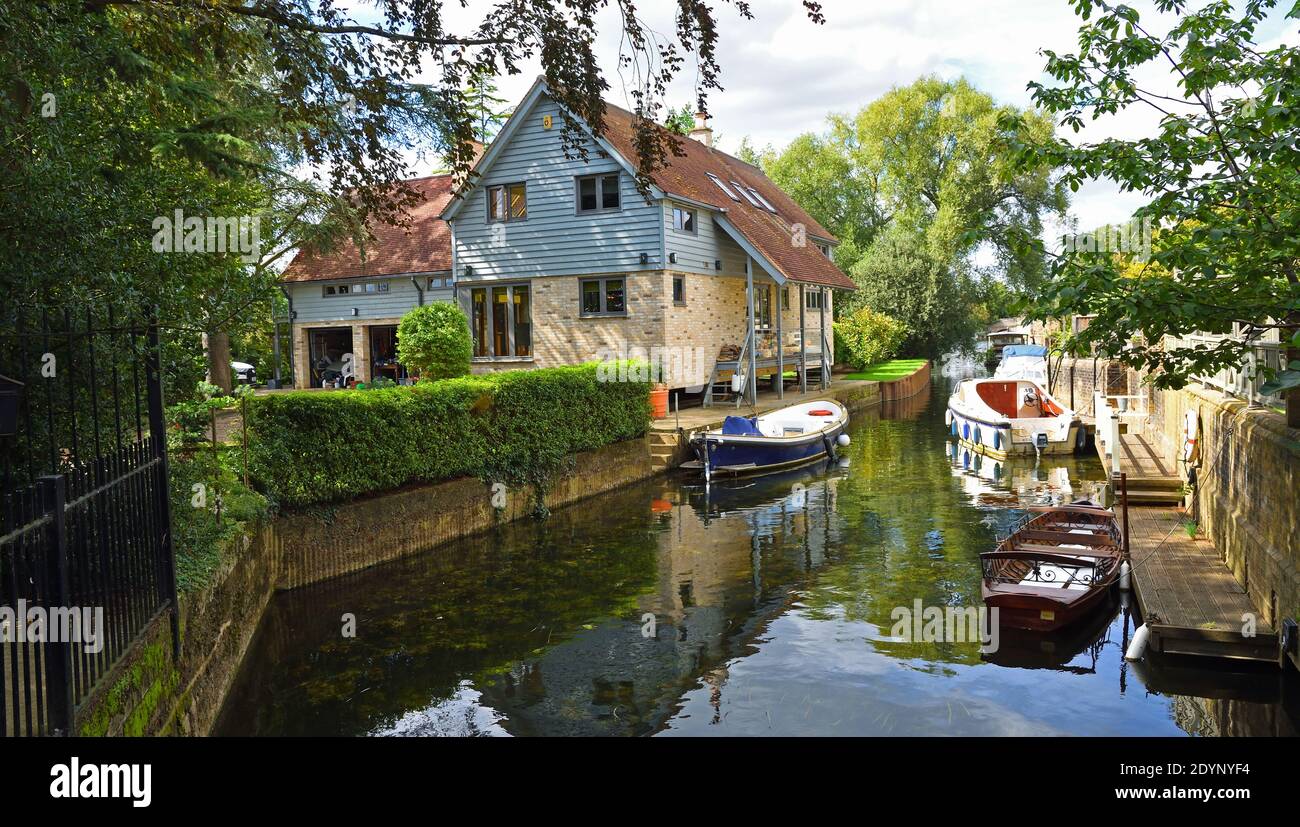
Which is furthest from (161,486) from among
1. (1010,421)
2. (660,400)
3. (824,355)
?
(824,355)

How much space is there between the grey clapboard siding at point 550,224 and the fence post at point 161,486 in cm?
1956

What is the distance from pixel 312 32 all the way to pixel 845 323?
4048 cm

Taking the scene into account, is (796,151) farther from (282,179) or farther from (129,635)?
(129,635)

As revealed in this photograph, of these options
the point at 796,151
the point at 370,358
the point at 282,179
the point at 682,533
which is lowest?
the point at 682,533

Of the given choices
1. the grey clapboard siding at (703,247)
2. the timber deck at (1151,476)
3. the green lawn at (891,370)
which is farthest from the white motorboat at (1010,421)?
the green lawn at (891,370)

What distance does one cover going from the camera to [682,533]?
54.9 feet

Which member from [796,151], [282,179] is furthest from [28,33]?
[796,151]

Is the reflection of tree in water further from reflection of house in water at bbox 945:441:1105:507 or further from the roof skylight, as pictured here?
the roof skylight

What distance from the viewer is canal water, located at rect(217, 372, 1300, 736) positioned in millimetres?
8531

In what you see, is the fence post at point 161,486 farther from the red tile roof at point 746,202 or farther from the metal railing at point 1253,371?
the red tile roof at point 746,202

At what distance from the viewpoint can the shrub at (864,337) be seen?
46906 millimetres

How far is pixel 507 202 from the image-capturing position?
2806cm

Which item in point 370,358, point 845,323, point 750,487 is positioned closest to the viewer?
point 750,487

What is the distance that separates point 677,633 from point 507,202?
64.5 ft
